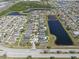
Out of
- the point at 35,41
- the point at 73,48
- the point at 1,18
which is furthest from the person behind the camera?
the point at 1,18

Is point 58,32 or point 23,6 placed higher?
point 23,6

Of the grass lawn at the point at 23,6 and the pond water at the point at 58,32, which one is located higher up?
the grass lawn at the point at 23,6

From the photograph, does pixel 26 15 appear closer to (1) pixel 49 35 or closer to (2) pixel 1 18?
(2) pixel 1 18

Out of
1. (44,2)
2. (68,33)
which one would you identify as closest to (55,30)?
(68,33)

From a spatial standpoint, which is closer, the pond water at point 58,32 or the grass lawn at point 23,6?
the pond water at point 58,32

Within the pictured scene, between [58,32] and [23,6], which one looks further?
[23,6]

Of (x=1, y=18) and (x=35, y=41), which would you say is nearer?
(x=35, y=41)

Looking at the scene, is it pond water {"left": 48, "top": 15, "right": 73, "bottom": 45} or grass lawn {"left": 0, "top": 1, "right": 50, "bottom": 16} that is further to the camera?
grass lawn {"left": 0, "top": 1, "right": 50, "bottom": 16}

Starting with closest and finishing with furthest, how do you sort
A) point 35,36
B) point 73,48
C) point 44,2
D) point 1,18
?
point 73,48 → point 35,36 → point 1,18 → point 44,2

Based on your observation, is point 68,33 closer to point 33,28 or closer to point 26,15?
point 33,28

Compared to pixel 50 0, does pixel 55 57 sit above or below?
below

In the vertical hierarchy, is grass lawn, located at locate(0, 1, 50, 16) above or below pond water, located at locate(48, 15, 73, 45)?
above
